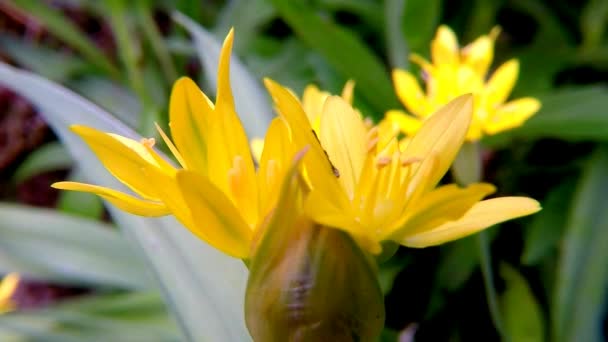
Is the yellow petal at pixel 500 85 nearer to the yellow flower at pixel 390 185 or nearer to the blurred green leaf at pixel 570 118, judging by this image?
the blurred green leaf at pixel 570 118

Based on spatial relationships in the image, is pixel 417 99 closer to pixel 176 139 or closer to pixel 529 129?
pixel 529 129

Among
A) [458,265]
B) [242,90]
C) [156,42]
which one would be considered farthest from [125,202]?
[156,42]

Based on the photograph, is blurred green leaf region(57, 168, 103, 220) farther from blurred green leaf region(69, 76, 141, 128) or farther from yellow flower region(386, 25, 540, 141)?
yellow flower region(386, 25, 540, 141)

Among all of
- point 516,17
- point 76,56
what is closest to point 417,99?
point 516,17

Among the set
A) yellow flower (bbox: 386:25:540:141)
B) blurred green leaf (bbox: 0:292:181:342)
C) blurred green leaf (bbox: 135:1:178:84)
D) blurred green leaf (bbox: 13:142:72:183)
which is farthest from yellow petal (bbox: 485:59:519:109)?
blurred green leaf (bbox: 13:142:72:183)

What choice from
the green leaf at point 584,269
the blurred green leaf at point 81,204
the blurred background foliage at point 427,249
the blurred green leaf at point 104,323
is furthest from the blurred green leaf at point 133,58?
the green leaf at point 584,269

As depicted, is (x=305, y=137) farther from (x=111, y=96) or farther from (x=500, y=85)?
(x=111, y=96)
